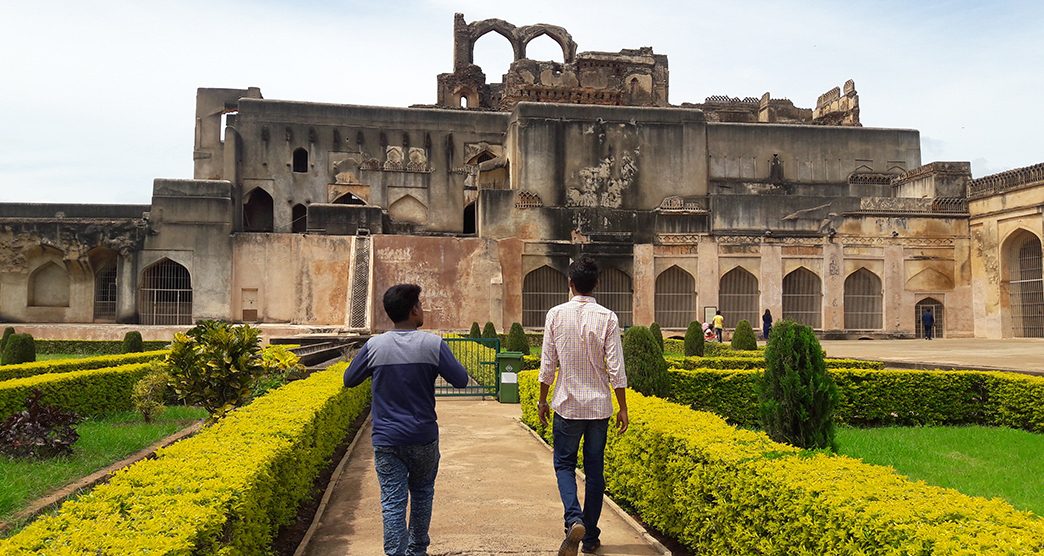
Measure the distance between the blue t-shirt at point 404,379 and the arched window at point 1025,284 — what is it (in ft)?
85.6

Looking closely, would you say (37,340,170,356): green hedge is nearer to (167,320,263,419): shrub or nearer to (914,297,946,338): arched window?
(167,320,263,419): shrub

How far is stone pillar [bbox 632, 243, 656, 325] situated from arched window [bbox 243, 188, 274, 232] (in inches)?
606

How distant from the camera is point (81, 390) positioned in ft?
33.9

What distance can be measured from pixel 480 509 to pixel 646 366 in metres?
4.18

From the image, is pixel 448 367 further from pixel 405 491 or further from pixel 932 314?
pixel 932 314

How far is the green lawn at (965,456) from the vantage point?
6.80 meters

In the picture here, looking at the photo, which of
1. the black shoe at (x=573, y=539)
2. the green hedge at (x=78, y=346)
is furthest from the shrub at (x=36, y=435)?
the green hedge at (x=78, y=346)

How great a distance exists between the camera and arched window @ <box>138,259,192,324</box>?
1025 inches

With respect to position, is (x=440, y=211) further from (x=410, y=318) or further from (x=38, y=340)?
(x=410, y=318)

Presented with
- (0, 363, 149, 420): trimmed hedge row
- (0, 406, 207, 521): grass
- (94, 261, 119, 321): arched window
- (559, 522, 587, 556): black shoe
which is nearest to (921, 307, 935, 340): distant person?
(0, 406, 207, 521): grass

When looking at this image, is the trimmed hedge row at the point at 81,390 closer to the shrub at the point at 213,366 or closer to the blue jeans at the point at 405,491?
the shrub at the point at 213,366

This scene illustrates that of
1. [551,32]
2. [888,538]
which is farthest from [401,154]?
[888,538]

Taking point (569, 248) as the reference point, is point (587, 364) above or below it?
below

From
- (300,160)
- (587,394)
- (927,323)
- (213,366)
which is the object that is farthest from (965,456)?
(300,160)
